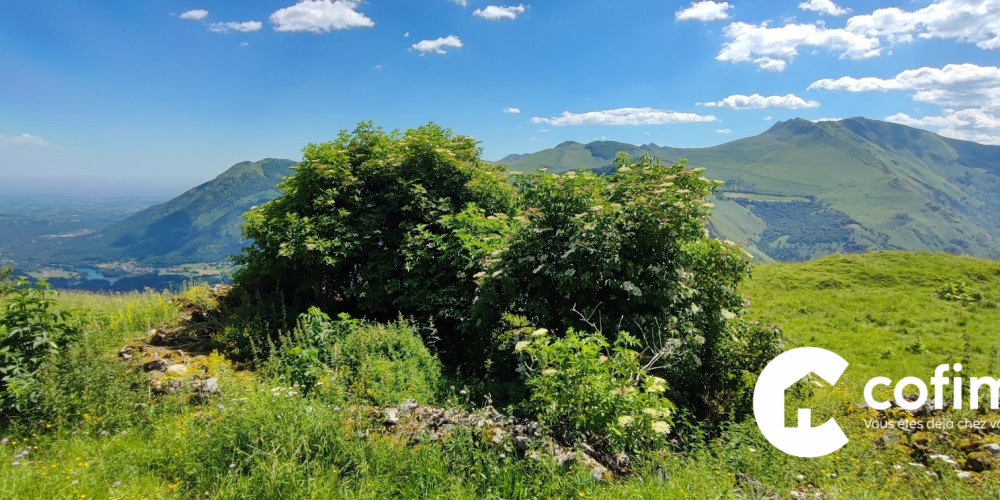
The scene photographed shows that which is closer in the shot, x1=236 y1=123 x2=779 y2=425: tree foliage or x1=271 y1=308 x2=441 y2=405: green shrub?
x1=271 y1=308 x2=441 y2=405: green shrub

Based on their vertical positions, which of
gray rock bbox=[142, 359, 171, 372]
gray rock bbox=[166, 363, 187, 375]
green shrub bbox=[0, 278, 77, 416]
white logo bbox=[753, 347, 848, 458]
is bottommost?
white logo bbox=[753, 347, 848, 458]

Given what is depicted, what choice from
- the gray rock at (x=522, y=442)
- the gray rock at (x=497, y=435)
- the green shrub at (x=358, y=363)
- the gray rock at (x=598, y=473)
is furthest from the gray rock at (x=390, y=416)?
the gray rock at (x=598, y=473)

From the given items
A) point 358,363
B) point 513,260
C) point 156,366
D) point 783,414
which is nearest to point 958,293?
point 783,414

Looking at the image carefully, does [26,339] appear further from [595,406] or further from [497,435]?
[595,406]

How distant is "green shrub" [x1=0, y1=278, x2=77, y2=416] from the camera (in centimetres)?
553

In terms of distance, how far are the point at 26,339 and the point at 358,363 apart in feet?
14.2

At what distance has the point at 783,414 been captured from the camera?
6.67 metres

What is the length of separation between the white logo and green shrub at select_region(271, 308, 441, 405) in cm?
485

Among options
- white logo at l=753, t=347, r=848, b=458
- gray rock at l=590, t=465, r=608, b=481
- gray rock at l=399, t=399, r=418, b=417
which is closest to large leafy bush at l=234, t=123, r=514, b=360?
gray rock at l=399, t=399, r=418, b=417

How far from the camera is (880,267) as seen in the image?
20.2m

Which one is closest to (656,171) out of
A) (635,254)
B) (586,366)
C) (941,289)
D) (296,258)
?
(635,254)

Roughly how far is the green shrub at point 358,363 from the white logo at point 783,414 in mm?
4852

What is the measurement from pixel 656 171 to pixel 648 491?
18.2ft

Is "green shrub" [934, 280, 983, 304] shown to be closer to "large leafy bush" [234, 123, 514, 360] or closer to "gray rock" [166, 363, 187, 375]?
"large leafy bush" [234, 123, 514, 360]
